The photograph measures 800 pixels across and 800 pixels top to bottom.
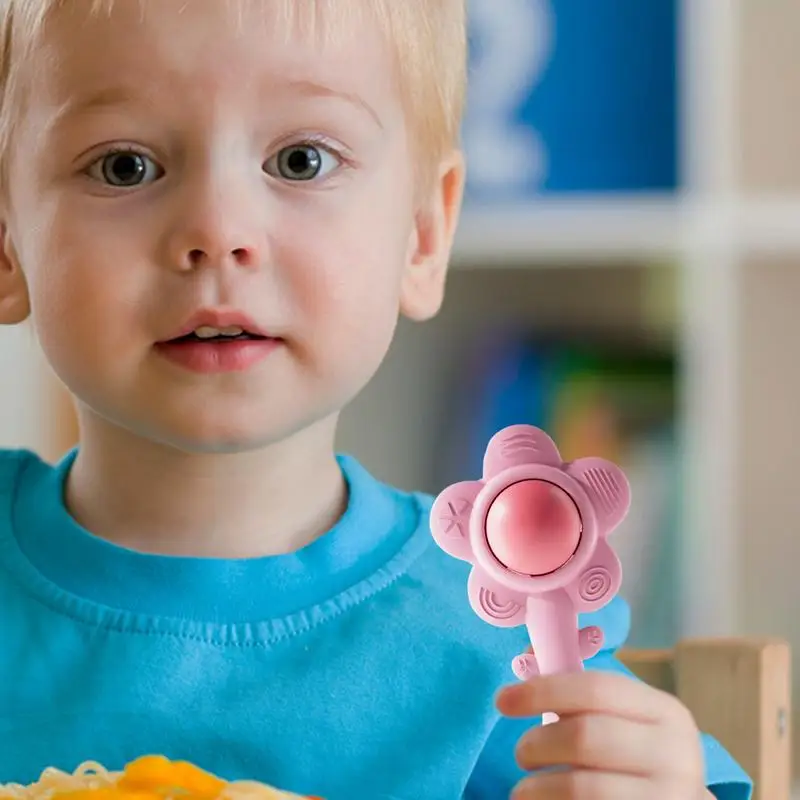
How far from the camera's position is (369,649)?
84cm

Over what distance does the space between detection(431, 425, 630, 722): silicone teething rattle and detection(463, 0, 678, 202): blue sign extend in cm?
132

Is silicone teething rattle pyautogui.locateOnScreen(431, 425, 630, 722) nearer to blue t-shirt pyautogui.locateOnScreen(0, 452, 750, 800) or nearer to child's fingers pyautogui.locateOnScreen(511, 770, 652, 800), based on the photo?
child's fingers pyautogui.locateOnScreen(511, 770, 652, 800)

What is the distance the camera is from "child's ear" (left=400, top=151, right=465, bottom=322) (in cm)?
95

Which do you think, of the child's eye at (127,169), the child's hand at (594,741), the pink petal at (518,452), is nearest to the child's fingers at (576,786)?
the child's hand at (594,741)

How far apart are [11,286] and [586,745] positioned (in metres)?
0.44

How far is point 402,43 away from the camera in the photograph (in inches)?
34.1

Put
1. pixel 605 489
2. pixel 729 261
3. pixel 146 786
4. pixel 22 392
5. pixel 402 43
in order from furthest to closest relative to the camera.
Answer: pixel 22 392
pixel 729 261
pixel 402 43
pixel 146 786
pixel 605 489

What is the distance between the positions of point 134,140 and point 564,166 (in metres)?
1.17

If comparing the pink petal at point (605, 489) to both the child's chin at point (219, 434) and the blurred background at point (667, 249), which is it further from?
the blurred background at point (667, 249)

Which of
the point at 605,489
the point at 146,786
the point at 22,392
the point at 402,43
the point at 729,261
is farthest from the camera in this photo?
the point at 22,392

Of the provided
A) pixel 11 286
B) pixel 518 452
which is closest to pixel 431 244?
pixel 11 286

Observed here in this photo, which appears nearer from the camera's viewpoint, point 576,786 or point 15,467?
point 576,786

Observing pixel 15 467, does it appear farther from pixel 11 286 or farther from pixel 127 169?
pixel 127 169

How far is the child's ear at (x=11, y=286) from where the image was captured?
2.94 ft
